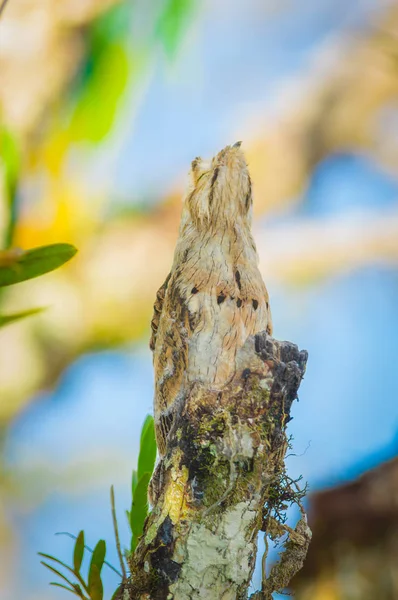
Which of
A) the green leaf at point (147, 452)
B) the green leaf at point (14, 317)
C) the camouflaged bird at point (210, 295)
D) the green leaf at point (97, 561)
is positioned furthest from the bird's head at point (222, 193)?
the green leaf at point (97, 561)

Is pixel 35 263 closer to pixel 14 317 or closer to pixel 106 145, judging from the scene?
pixel 14 317

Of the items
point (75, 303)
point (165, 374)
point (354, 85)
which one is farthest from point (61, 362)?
point (165, 374)

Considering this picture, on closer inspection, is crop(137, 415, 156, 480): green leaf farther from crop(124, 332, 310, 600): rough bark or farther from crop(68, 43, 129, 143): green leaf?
crop(68, 43, 129, 143): green leaf

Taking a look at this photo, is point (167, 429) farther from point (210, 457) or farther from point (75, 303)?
point (75, 303)

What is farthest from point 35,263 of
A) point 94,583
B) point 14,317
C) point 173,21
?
point 173,21

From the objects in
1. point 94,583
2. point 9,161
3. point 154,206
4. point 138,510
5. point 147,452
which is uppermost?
point 154,206

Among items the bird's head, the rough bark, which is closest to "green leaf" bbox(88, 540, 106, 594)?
the rough bark

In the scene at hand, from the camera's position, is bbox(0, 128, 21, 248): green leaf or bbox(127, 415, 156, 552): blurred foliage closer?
bbox(0, 128, 21, 248): green leaf
